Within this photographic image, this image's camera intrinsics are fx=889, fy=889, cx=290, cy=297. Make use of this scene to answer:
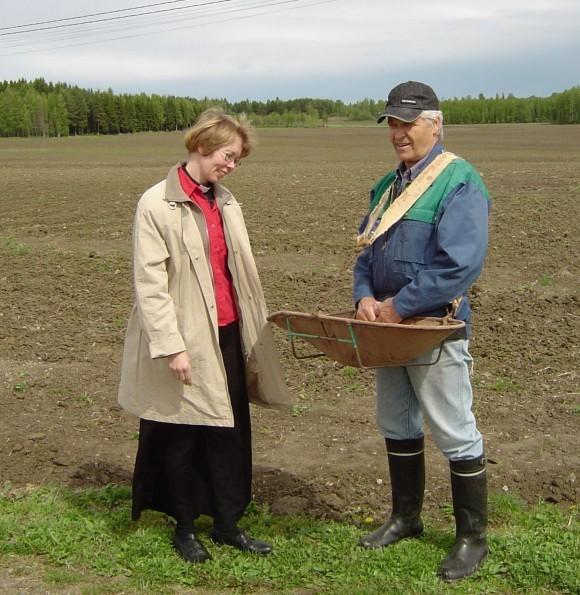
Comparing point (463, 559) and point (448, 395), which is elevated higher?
point (448, 395)

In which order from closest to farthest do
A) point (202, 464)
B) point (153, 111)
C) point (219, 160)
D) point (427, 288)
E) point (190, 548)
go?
point (427, 288), point (219, 160), point (190, 548), point (202, 464), point (153, 111)

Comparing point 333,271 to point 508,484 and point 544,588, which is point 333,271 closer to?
point 508,484

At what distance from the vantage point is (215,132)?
3.67m

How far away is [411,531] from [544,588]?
678 millimetres

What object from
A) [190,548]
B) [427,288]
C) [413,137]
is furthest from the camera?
[190,548]

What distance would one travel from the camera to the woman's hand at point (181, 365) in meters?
3.71

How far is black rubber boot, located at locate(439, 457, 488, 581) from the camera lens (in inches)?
146

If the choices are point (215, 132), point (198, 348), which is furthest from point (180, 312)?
point (215, 132)

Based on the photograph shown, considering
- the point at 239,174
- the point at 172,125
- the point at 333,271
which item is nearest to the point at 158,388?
the point at 333,271

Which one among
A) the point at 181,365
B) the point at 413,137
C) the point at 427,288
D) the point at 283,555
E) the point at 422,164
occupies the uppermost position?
the point at 413,137

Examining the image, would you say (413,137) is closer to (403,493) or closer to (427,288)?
(427,288)

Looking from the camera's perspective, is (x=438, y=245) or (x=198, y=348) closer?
(x=438, y=245)

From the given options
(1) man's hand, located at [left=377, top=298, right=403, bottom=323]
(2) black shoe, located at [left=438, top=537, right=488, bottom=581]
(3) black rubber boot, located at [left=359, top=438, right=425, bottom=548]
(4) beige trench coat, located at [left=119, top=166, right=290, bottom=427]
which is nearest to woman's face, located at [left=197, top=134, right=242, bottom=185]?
(4) beige trench coat, located at [left=119, top=166, right=290, bottom=427]

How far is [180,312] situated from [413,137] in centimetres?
121
